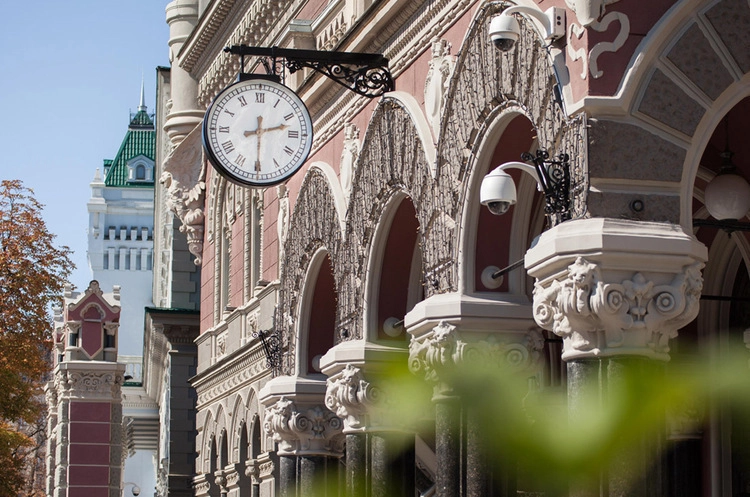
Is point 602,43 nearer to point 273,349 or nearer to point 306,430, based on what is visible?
point 306,430

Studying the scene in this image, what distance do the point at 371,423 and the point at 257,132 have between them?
135 inches

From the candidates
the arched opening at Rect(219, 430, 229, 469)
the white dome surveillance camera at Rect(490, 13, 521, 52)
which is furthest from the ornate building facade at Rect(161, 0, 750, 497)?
the arched opening at Rect(219, 430, 229, 469)

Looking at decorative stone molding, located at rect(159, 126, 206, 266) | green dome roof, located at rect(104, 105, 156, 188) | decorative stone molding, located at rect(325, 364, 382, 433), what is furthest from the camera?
green dome roof, located at rect(104, 105, 156, 188)

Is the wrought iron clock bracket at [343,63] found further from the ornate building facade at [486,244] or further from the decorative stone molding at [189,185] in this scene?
the decorative stone molding at [189,185]

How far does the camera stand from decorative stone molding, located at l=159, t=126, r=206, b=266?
110 ft

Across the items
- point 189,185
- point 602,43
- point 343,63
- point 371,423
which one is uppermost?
point 189,185

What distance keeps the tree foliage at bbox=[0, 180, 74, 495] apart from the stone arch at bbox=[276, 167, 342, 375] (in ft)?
52.5

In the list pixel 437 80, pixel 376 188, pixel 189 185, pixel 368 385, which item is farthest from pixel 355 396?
pixel 189 185

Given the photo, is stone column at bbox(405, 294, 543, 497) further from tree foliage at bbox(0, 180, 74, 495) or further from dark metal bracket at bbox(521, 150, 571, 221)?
tree foliage at bbox(0, 180, 74, 495)

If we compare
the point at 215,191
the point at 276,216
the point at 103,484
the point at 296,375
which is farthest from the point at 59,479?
the point at 296,375

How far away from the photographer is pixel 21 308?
3822 centimetres

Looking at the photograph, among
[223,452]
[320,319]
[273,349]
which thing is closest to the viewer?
[320,319]

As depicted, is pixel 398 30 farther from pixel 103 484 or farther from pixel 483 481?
pixel 103 484

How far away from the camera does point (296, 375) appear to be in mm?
21031
